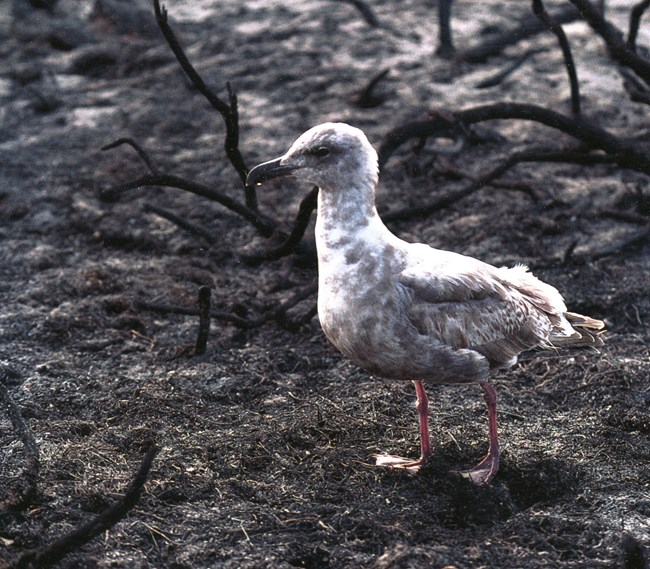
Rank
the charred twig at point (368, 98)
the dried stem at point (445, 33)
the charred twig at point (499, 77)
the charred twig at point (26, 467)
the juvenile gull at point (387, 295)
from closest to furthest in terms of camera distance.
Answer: the charred twig at point (26, 467)
the juvenile gull at point (387, 295)
the charred twig at point (368, 98)
the charred twig at point (499, 77)
the dried stem at point (445, 33)

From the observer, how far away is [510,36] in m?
12.6

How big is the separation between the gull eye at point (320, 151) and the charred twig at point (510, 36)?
751cm

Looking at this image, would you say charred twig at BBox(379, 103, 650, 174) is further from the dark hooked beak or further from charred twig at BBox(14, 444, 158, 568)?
charred twig at BBox(14, 444, 158, 568)

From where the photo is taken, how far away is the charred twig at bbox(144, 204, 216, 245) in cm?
763

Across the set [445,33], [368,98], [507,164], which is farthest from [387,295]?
[445,33]

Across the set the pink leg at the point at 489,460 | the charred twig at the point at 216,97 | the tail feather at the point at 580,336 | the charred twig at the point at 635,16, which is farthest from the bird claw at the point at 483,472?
the charred twig at the point at 635,16

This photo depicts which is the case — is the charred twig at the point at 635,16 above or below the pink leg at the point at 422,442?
above

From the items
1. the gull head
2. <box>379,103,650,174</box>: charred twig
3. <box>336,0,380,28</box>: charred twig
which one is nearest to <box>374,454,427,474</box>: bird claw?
the gull head

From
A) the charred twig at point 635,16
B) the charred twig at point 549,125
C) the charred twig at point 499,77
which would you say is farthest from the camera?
the charred twig at point 499,77

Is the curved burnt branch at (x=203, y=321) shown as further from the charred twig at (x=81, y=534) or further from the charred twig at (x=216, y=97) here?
the charred twig at (x=81, y=534)

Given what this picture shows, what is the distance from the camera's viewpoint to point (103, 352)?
264 inches

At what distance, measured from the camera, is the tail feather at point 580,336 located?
5.81 meters

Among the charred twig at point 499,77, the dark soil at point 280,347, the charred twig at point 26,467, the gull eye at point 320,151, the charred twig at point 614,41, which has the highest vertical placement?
the gull eye at point 320,151

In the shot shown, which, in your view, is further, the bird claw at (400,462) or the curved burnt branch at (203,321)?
the curved burnt branch at (203,321)
